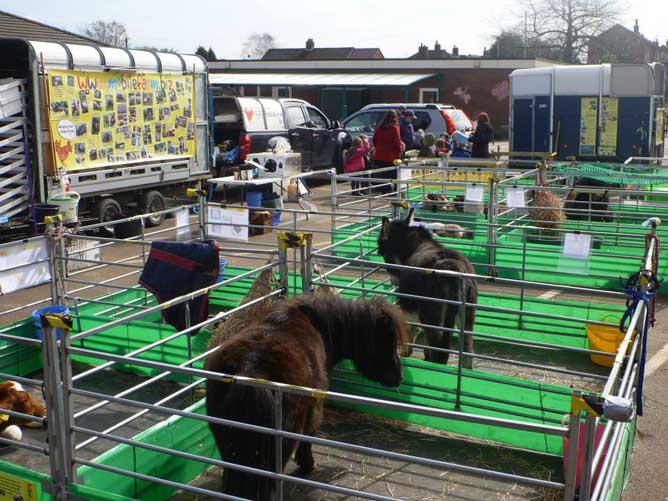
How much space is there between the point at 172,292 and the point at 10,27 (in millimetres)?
12853

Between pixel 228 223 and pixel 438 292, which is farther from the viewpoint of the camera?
pixel 228 223

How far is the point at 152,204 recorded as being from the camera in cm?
1373

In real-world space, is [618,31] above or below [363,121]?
above

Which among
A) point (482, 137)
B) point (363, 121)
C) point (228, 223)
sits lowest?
point (228, 223)

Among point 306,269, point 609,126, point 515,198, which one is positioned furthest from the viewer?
point 609,126

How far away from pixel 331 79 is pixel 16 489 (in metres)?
34.3

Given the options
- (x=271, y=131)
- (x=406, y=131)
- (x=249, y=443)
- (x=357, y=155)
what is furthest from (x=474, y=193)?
(x=271, y=131)

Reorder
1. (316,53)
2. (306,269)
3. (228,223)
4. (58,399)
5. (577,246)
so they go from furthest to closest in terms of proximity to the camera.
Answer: (316,53)
(228,223)
(577,246)
(306,269)
(58,399)

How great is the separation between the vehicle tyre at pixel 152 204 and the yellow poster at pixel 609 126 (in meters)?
12.0

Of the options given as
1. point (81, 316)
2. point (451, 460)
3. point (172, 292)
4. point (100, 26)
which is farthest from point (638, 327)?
point (100, 26)

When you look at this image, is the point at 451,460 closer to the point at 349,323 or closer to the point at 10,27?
the point at 349,323

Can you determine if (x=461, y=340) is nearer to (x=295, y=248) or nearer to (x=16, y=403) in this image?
(x=295, y=248)

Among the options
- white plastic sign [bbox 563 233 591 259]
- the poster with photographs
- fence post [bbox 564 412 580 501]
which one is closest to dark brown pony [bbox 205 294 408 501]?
fence post [bbox 564 412 580 501]

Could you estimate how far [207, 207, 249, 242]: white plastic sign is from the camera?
824 cm
